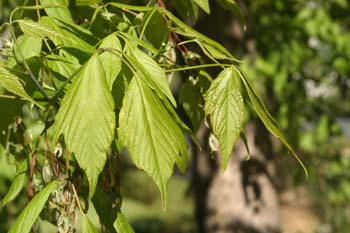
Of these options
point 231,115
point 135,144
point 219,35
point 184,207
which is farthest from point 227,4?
point 184,207

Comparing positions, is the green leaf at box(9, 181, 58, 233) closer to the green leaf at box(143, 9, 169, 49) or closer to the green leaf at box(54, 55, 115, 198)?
the green leaf at box(54, 55, 115, 198)

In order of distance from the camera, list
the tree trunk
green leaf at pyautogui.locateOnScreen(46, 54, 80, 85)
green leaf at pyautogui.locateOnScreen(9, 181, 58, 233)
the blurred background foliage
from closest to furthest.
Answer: green leaf at pyautogui.locateOnScreen(9, 181, 58, 233), green leaf at pyautogui.locateOnScreen(46, 54, 80, 85), the tree trunk, the blurred background foliage

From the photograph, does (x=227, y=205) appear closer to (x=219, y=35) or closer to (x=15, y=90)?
(x=219, y=35)

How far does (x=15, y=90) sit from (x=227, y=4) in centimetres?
55

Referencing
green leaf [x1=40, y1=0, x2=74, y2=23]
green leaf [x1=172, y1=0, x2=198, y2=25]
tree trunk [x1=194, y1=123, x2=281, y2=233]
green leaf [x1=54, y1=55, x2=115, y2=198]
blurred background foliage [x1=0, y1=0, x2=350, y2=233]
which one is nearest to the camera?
green leaf [x1=54, y1=55, x2=115, y2=198]

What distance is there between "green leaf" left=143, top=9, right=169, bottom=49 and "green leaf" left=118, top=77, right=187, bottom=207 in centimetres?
27

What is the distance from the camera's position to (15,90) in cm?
125

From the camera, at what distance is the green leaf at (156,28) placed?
56.4 inches

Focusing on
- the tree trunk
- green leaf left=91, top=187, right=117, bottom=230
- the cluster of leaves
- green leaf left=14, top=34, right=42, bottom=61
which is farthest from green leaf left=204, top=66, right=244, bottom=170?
the tree trunk

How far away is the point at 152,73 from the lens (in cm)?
127

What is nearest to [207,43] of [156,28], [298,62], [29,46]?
[156,28]

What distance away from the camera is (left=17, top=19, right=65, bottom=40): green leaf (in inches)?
51.9

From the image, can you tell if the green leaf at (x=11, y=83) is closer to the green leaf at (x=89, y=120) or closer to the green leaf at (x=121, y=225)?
the green leaf at (x=89, y=120)

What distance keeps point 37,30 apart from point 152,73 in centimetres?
23
